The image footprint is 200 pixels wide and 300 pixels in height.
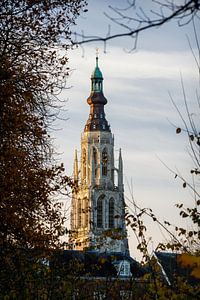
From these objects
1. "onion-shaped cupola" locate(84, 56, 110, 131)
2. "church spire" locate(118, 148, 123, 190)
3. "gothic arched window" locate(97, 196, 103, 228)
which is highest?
"onion-shaped cupola" locate(84, 56, 110, 131)

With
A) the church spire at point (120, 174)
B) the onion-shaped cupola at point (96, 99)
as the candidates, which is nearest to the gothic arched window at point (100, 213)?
the church spire at point (120, 174)

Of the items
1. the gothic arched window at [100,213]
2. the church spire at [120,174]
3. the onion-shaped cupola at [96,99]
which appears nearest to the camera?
the church spire at [120,174]

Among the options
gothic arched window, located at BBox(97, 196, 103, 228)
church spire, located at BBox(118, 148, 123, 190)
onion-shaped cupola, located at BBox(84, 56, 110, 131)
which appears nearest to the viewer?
church spire, located at BBox(118, 148, 123, 190)

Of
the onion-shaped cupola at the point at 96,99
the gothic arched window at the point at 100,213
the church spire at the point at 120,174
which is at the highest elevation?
the onion-shaped cupola at the point at 96,99

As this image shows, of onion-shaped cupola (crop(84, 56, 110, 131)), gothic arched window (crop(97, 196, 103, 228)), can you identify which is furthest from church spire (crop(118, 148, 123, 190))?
onion-shaped cupola (crop(84, 56, 110, 131))

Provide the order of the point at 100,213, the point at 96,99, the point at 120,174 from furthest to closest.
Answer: the point at 96,99
the point at 120,174
the point at 100,213

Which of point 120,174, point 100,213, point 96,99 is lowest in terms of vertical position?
point 100,213

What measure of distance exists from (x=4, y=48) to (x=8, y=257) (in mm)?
3566

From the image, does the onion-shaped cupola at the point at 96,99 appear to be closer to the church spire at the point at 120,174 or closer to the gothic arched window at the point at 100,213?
the church spire at the point at 120,174

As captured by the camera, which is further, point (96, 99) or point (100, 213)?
point (96, 99)

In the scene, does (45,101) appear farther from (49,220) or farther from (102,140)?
(102,140)

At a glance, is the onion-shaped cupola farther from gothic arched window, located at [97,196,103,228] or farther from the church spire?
gothic arched window, located at [97,196,103,228]

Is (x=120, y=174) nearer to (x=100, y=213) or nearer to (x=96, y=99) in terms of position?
(x=100, y=213)

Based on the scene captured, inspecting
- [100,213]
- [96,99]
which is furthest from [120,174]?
[96,99]
